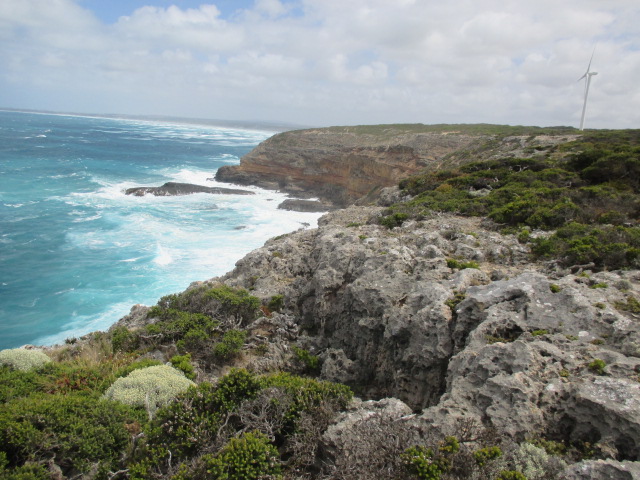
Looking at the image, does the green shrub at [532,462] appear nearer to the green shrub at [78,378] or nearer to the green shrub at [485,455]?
the green shrub at [485,455]

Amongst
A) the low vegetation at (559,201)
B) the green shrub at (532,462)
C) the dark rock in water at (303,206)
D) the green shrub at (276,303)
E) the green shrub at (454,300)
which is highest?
the low vegetation at (559,201)

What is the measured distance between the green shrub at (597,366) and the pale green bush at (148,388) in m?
5.85

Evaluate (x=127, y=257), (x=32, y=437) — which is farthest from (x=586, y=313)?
(x=127, y=257)

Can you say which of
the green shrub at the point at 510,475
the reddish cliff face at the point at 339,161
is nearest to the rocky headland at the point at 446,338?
the green shrub at the point at 510,475

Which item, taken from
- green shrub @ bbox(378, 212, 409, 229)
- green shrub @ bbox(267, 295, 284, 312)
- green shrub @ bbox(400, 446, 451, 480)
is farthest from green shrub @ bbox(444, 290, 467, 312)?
green shrub @ bbox(378, 212, 409, 229)

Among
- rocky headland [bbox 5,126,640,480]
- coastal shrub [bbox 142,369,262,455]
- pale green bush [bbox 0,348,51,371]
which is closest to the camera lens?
rocky headland [bbox 5,126,640,480]

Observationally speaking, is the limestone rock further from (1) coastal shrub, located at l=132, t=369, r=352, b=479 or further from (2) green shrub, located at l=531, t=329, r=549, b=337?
(1) coastal shrub, located at l=132, t=369, r=352, b=479

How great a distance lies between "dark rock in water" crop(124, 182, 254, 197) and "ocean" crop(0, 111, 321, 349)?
4.48ft

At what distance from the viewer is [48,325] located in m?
17.6

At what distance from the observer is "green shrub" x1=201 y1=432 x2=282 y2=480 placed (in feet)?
13.3

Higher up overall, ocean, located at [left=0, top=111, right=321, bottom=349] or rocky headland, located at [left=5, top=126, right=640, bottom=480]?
rocky headland, located at [left=5, top=126, right=640, bottom=480]

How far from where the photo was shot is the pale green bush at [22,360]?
23.3 ft

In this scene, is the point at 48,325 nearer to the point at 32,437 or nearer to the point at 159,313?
the point at 159,313

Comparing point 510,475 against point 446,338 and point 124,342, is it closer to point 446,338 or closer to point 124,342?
point 446,338
